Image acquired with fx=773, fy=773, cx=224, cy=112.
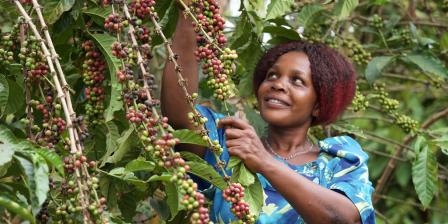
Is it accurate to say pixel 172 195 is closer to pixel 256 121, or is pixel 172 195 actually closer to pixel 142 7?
pixel 142 7

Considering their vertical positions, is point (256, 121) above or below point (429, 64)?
below

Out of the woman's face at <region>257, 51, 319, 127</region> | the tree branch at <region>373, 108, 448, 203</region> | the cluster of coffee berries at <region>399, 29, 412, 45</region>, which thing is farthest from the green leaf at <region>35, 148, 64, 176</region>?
the tree branch at <region>373, 108, 448, 203</region>

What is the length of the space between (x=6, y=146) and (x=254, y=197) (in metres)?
0.61

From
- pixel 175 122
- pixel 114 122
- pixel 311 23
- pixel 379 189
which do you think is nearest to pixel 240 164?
pixel 175 122

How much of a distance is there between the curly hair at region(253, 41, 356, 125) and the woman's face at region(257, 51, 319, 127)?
0.02 m

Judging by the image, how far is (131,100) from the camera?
165 cm

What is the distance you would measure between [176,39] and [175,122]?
0.24 meters

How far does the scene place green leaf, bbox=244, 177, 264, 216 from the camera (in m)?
1.84

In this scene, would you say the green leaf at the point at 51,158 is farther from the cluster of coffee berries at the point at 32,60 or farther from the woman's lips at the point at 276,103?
the woman's lips at the point at 276,103

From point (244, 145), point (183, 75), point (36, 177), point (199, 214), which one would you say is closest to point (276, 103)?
point (183, 75)

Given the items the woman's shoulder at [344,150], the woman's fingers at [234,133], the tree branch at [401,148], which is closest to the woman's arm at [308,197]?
the woman's fingers at [234,133]

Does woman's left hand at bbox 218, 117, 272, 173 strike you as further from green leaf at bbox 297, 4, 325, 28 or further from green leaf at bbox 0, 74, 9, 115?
green leaf at bbox 297, 4, 325, 28

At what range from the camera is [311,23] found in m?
3.10

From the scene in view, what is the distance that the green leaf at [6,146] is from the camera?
58.9 inches
